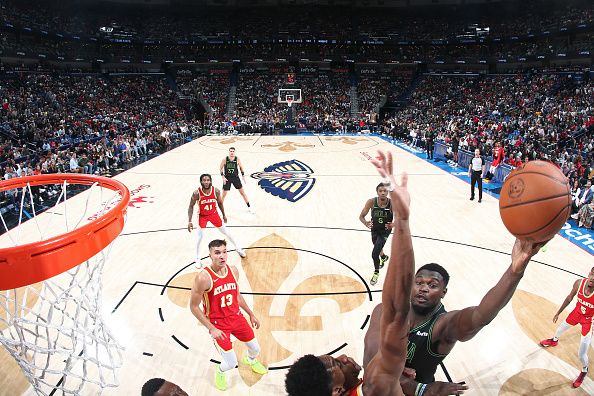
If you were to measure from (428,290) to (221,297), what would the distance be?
87.3 inches

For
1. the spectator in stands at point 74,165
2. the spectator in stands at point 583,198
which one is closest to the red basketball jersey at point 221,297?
the spectator in stands at point 583,198

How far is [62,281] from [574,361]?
682 cm

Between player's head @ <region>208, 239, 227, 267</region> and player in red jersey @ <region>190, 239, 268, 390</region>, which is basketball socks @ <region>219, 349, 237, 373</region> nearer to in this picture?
player in red jersey @ <region>190, 239, 268, 390</region>

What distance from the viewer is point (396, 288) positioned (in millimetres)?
1715

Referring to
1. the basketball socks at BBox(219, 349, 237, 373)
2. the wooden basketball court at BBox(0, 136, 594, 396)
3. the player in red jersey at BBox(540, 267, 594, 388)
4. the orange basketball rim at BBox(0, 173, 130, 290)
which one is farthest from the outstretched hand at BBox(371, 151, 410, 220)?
the player in red jersey at BBox(540, 267, 594, 388)

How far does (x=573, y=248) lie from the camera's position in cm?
820

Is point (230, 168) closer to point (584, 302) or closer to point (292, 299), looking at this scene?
point (292, 299)

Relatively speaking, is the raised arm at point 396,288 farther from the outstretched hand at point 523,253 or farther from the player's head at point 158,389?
the player's head at point 158,389

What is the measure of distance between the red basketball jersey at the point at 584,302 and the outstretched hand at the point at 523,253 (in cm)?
331

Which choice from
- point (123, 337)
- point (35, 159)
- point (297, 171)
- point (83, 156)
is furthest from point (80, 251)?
point (35, 159)

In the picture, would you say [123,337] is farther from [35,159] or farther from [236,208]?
[35,159]

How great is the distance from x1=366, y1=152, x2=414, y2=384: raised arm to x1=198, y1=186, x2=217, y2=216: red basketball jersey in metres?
5.42

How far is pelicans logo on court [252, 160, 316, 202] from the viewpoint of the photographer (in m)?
12.4

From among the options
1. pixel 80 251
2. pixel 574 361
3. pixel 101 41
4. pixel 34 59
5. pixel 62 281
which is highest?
→ pixel 101 41
